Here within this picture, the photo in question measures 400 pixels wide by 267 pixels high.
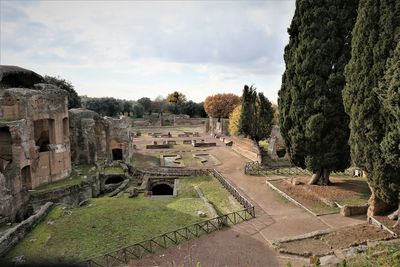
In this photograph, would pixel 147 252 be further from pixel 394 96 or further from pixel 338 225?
pixel 394 96

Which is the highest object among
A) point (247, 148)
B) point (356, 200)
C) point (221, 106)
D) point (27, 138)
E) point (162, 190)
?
point (221, 106)

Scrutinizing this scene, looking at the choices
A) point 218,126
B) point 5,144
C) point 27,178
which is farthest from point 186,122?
point 5,144

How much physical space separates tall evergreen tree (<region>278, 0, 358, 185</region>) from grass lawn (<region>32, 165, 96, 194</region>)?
19.7 m

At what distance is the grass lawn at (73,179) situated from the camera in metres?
26.5

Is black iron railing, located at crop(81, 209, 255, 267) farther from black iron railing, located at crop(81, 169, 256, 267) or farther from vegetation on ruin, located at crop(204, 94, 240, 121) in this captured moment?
vegetation on ruin, located at crop(204, 94, 240, 121)

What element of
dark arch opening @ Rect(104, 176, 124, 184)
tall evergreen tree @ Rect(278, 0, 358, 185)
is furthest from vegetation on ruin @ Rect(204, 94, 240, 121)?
tall evergreen tree @ Rect(278, 0, 358, 185)

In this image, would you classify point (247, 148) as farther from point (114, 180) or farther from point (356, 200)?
point (356, 200)

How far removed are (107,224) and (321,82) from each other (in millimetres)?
16609

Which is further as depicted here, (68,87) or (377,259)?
(68,87)

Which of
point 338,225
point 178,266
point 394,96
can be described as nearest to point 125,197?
point 178,266

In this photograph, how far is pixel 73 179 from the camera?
2975cm

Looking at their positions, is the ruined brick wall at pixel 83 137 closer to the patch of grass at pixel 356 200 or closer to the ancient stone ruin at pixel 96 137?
the ancient stone ruin at pixel 96 137

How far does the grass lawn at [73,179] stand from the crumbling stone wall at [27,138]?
2.12 ft

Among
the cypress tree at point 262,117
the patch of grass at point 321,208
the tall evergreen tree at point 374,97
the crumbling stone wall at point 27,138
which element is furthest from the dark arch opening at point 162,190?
→ the tall evergreen tree at point 374,97
